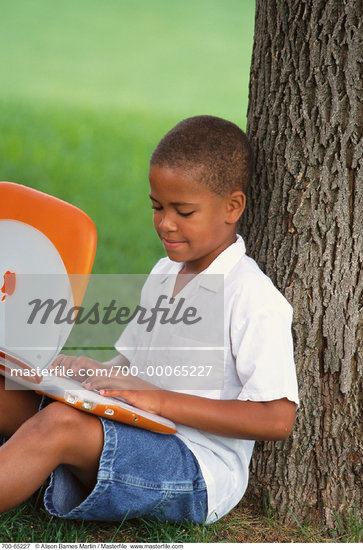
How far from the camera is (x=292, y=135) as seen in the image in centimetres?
245

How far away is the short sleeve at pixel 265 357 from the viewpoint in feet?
7.12

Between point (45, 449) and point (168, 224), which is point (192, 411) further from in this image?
point (168, 224)

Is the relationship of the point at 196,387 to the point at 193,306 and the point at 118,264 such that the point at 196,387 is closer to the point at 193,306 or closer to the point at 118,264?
the point at 193,306

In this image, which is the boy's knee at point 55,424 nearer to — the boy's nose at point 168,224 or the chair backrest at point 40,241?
the chair backrest at point 40,241

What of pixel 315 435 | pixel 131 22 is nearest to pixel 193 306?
pixel 315 435

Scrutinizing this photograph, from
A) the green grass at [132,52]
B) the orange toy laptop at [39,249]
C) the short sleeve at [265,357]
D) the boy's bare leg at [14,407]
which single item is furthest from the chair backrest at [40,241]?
the green grass at [132,52]

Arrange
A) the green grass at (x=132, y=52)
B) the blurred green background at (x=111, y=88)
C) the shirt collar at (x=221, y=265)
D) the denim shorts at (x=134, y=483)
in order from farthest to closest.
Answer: the green grass at (x=132, y=52) → the blurred green background at (x=111, y=88) → the shirt collar at (x=221, y=265) → the denim shorts at (x=134, y=483)

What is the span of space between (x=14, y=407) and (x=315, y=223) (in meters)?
1.09

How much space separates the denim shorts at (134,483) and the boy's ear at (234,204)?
67 cm

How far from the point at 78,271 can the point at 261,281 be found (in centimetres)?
54

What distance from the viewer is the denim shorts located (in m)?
2.13

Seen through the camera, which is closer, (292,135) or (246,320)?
(246,320)

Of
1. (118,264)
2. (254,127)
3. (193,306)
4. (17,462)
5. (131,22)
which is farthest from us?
(131,22)

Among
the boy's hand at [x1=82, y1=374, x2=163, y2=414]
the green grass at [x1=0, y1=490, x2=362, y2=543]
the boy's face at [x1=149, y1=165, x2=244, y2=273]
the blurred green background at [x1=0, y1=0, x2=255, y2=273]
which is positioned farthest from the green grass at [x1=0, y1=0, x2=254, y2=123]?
the boy's hand at [x1=82, y1=374, x2=163, y2=414]
